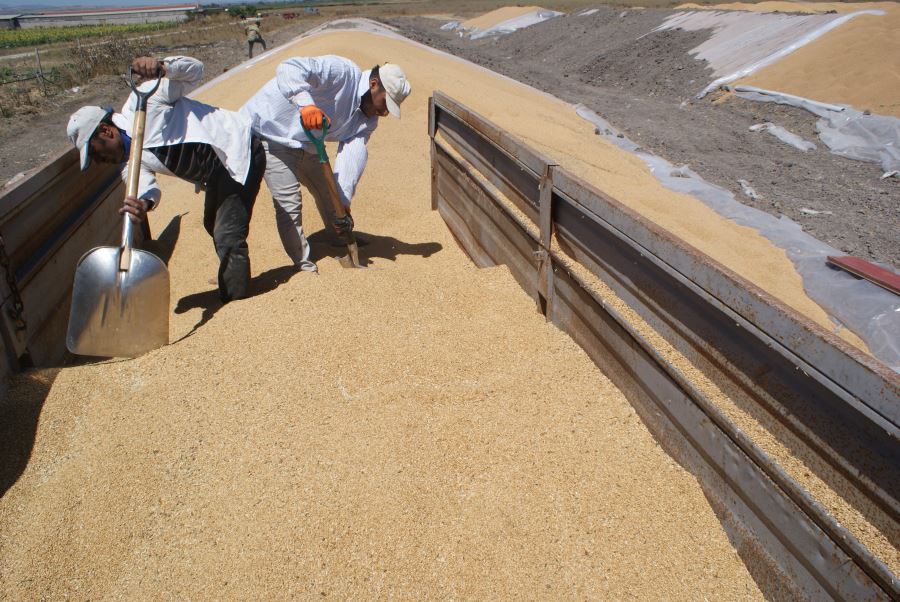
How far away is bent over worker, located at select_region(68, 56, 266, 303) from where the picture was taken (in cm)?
313

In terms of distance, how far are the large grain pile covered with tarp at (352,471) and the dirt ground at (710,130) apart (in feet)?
13.3

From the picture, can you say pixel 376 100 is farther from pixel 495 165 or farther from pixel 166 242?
pixel 166 242

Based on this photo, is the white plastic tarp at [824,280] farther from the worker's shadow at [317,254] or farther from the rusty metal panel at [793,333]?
the worker's shadow at [317,254]

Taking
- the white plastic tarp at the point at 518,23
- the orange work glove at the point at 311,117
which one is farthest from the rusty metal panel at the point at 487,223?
the white plastic tarp at the point at 518,23

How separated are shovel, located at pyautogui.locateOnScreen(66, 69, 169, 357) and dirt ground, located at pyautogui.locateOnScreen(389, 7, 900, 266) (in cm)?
506

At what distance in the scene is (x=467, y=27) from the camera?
3372 cm

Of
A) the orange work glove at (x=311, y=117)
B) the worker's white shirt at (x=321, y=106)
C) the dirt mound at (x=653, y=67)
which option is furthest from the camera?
the dirt mound at (x=653, y=67)

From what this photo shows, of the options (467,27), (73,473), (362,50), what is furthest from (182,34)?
(73,473)

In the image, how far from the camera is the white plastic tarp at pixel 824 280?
12.7 ft

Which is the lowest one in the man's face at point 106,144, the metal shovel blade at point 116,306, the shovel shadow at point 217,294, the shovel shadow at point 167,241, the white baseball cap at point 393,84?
the shovel shadow at point 167,241

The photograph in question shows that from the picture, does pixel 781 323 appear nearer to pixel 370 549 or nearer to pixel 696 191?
pixel 370 549

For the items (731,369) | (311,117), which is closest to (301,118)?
(311,117)

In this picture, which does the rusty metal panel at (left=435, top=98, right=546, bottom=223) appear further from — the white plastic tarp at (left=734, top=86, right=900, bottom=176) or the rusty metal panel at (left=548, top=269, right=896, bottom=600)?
the white plastic tarp at (left=734, top=86, right=900, bottom=176)

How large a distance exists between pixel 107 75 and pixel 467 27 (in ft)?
69.7
